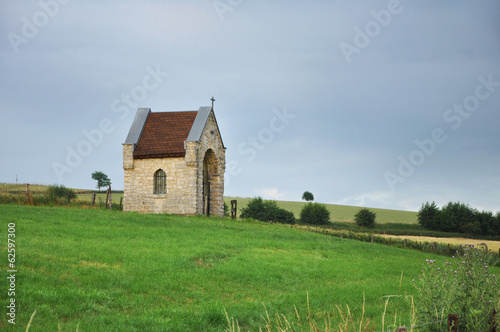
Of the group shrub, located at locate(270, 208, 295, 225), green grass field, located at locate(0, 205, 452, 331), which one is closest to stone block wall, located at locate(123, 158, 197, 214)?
green grass field, located at locate(0, 205, 452, 331)

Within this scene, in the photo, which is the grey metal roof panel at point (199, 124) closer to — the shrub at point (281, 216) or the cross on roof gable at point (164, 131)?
the cross on roof gable at point (164, 131)

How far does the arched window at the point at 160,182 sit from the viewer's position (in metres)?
34.8

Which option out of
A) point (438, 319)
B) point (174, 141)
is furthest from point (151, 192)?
point (438, 319)

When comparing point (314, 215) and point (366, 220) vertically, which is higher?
point (314, 215)

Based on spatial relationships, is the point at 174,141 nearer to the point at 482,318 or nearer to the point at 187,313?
the point at 187,313

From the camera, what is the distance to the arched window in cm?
3481

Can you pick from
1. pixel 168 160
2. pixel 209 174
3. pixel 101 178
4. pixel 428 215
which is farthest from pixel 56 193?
pixel 101 178

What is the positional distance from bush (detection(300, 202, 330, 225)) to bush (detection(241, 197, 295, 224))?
10.9 ft

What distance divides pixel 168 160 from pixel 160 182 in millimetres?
1945

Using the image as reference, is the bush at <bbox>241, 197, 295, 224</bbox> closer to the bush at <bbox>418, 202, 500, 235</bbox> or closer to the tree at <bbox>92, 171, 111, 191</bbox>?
the bush at <bbox>418, 202, 500, 235</bbox>

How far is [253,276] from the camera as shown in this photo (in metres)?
14.6

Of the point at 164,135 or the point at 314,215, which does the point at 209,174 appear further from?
the point at 314,215

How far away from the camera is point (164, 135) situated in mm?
36188

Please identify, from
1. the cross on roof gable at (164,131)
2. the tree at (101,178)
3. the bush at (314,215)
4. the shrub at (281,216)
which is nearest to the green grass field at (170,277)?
the cross on roof gable at (164,131)
